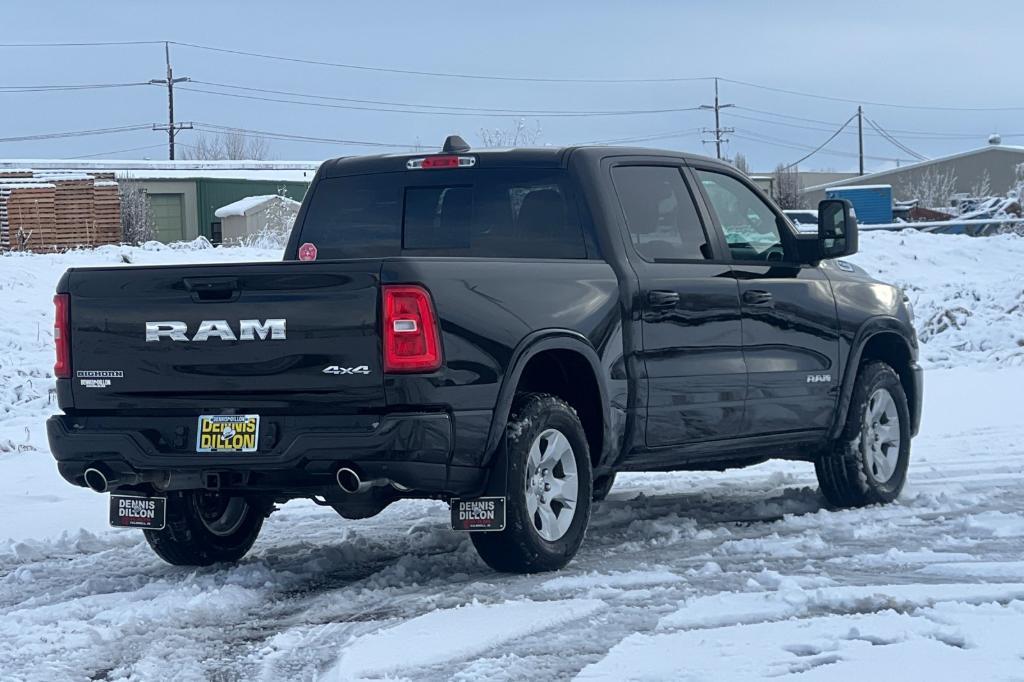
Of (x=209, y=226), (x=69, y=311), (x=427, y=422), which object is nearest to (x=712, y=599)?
(x=427, y=422)

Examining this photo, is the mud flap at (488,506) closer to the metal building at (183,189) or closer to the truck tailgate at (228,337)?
the truck tailgate at (228,337)

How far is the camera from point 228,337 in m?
6.37

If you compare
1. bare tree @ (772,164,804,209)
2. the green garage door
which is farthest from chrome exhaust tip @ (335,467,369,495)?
bare tree @ (772,164,804,209)

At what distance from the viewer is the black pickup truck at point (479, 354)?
20.5 feet

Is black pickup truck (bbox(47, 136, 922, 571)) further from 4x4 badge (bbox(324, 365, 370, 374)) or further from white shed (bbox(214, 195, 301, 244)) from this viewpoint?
white shed (bbox(214, 195, 301, 244))

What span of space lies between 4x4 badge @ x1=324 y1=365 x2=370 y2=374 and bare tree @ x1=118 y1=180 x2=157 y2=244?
43251 mm

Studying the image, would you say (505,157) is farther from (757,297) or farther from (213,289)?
(213,289)

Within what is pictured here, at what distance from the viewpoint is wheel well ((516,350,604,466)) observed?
716 cm

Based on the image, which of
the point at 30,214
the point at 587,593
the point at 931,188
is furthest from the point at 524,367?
the point at 931,188

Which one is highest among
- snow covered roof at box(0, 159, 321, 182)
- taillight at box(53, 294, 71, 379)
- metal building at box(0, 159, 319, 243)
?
snow covered roof at box(0, 159, 321, 182)

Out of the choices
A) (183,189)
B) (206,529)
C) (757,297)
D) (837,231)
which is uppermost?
(183,189)

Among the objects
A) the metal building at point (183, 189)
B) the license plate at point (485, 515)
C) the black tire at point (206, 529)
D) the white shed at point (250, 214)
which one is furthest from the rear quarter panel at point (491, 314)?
the metal building at point (183, 189)

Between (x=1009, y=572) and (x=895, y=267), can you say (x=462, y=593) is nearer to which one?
(x=1009, y=572)

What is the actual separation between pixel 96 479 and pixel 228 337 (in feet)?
2.98
